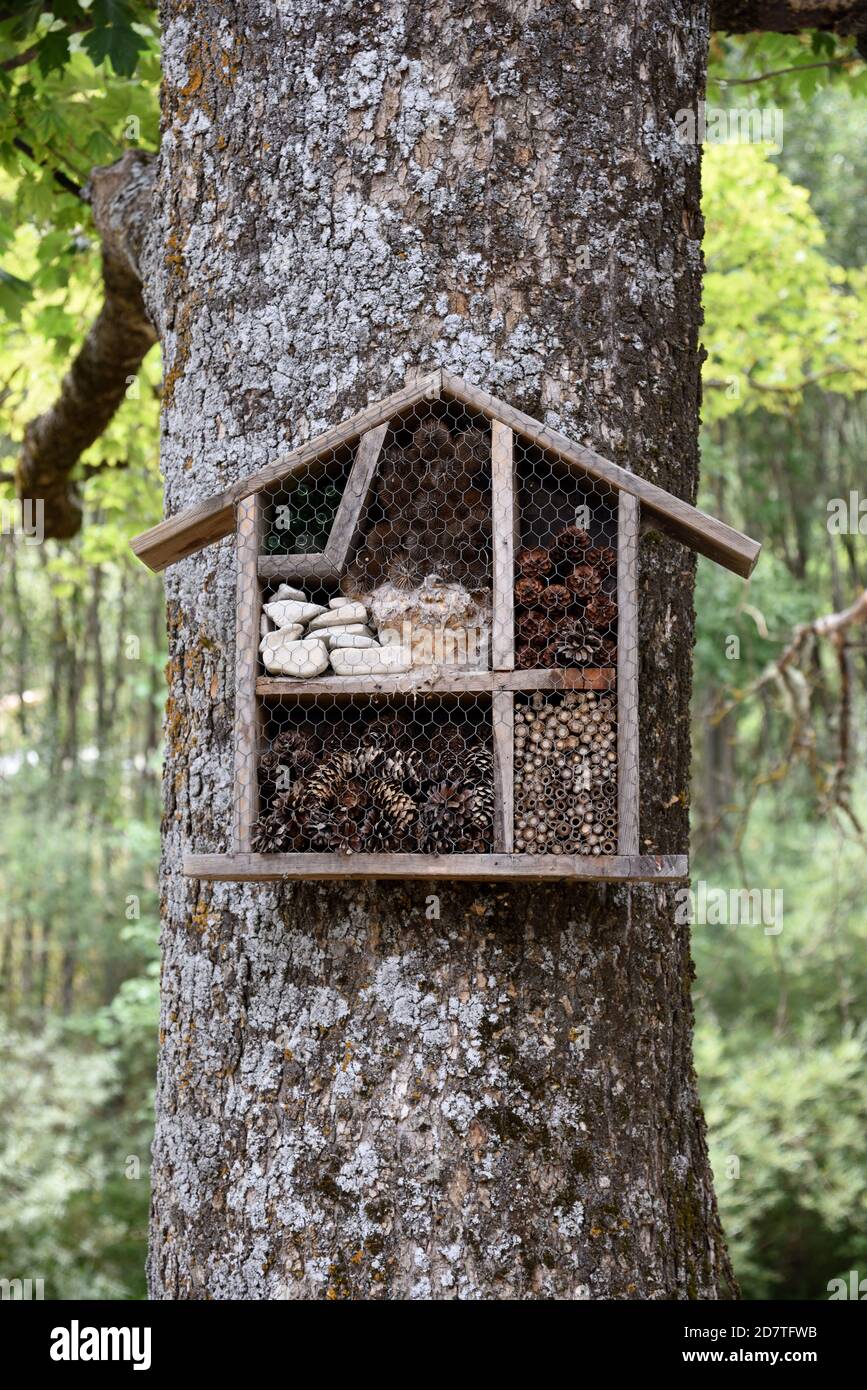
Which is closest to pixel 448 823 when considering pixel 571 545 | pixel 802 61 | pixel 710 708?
pixel 571 545

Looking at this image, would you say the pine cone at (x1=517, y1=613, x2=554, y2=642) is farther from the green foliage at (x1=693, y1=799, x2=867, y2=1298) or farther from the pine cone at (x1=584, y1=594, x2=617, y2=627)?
the green foliage at (x1=693, y1=799, x2=867, y2=1298)

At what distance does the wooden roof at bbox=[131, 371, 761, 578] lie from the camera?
1685 mm

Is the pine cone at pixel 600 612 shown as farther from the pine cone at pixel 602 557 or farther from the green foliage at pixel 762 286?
the green foliage at pixel 762 286

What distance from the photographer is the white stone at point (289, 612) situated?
172cm

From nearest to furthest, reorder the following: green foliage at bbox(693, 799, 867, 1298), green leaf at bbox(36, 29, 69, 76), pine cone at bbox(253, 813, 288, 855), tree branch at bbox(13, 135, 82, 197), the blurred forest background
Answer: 1. pine cone at bbox(253, 813, 288, 855)
2. green leaf at bbox(36, 29, 69, 76)
3. tree branch at bbox(13, 135, 82, 197)
4. the blurred forest background
5. green foliage at bbox(693, 799, 867, 1298)

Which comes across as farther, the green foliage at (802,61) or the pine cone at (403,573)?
the green foliage at (802,61)

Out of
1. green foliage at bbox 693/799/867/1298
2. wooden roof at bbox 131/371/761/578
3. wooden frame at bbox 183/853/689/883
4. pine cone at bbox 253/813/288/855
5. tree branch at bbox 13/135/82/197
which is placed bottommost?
green foliage at bbox 693/799/867/1298

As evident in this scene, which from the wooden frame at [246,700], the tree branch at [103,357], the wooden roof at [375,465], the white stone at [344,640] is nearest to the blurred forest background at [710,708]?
the tree branch at [103,357]

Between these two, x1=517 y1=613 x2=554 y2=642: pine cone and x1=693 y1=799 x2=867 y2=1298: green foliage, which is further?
x1=693 y1=799 x2=867 y2=1298: green foliage

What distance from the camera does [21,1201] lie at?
25.3ft

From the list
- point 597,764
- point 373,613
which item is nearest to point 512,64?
point 373,613

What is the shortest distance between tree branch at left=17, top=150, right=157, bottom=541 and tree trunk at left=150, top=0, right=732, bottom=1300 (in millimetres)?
544

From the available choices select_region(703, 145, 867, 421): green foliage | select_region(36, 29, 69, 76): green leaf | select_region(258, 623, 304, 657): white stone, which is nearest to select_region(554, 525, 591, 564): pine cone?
select_region(258, 623, 304, 657): white stone

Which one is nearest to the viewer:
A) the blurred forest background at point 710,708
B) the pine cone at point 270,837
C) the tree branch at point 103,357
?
the pine cone at point 270,837
